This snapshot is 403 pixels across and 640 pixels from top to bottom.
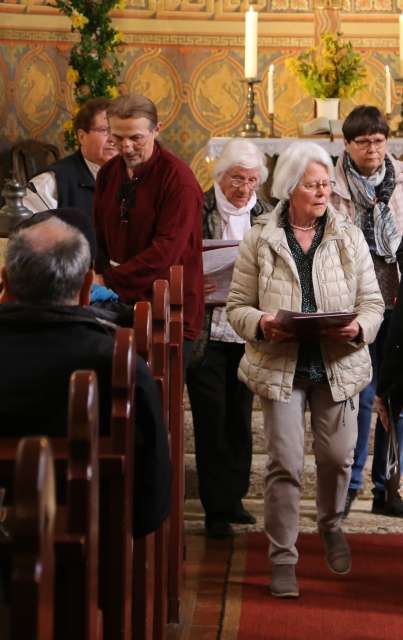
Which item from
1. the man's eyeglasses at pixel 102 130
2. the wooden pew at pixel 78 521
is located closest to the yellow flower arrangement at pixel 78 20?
the man's eyeglasses at pixel 102 130

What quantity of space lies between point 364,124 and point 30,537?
12.4ft

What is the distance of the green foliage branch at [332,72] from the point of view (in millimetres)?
8008

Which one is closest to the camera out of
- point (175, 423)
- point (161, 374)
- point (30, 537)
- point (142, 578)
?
point (30, 537)

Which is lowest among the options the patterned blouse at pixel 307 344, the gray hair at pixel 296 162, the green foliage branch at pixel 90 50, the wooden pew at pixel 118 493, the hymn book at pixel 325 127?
the wooden pew at pixel 118 493

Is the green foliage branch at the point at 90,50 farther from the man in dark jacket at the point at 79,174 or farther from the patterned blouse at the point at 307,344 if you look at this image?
the patterned blouse at the point at 307,344

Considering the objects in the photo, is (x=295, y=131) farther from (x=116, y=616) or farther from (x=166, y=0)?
(x=116, y=616)

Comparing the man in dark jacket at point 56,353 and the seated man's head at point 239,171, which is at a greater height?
the seated man's head at point 239,171

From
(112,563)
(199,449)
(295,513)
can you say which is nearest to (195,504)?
(199,449)

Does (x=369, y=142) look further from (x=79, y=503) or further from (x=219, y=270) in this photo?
(x=79, y=503)

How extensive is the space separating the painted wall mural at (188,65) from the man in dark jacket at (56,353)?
710 centimetres

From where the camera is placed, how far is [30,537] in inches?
60.4

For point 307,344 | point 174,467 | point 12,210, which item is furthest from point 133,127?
point 174,467

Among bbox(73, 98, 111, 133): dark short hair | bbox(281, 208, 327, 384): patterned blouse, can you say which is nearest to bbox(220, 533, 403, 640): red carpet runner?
bbox(281, 208, 327, 384): patterned blouse

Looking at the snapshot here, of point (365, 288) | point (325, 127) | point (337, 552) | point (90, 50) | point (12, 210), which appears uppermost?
point (90, 50)
